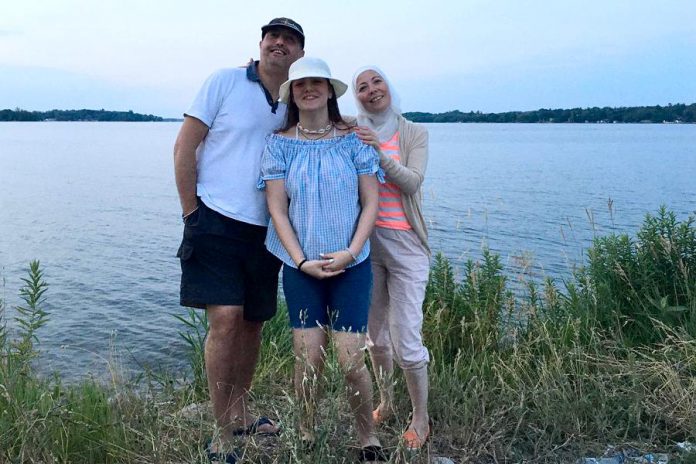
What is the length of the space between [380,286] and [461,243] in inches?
375

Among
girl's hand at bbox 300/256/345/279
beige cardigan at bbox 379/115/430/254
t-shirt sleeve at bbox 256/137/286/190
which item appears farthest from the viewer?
beige cardigan at bbox 379/115/430/254

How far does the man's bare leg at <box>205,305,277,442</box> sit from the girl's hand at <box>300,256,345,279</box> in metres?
0.55

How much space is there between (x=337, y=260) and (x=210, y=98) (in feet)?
3.70

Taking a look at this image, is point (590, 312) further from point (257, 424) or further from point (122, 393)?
point (122, 393)

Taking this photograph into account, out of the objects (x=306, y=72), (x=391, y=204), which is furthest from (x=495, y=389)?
(x=306, y=72)

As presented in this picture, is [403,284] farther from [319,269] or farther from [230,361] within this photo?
[230,361]

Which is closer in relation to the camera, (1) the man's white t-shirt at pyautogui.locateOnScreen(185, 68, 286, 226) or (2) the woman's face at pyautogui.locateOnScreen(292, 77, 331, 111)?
(2) the woman's face at pyautogui.locateOnScreen(292, 77, 331, 111)

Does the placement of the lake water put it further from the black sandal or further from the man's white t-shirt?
the black sandal

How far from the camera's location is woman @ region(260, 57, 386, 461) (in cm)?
338

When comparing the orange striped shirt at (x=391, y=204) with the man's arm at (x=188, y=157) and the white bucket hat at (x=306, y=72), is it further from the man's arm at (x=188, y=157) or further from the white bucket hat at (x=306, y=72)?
the man's arm at (x=188, y=157)

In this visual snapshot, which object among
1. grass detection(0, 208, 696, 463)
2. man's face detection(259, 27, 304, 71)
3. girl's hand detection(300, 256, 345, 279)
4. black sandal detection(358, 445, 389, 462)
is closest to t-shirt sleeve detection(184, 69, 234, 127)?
man's face detection(259, 27, 304, 71)

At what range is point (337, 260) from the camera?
3346 mm

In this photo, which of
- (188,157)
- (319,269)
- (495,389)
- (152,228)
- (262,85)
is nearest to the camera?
(319,269)

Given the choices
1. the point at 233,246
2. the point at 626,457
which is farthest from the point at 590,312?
the point at 233,246
